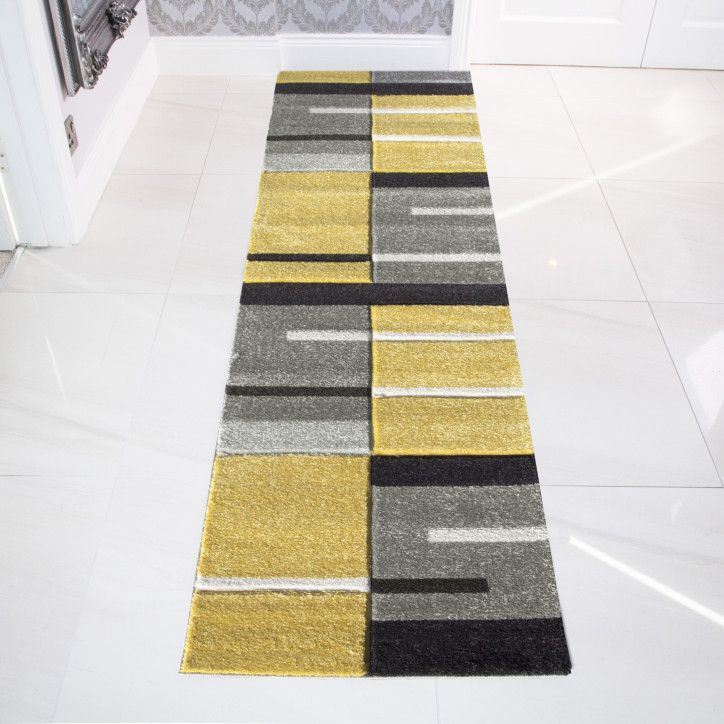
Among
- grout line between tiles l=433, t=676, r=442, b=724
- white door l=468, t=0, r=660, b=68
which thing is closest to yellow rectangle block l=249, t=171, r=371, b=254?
white door l=468, t=0, r=660, b=68

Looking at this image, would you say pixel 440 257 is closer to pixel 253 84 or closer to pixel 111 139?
pixel 111 139

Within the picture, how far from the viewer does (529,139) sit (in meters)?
2.88

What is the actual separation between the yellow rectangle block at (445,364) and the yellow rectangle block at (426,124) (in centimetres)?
119

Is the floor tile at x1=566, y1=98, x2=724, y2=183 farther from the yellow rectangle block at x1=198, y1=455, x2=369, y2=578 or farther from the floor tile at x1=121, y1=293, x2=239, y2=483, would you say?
the yellow rectangle block at x1=198, y1=455, x2=369, y2=578

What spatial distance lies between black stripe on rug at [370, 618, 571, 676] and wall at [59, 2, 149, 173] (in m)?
1.67

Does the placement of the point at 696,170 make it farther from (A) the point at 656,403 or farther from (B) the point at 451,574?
(B) the point at 451,574

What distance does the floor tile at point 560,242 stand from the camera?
2.19 m

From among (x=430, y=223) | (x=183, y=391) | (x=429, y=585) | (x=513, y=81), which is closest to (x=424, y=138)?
(x=430, y=223)

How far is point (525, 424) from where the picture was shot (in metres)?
1.78

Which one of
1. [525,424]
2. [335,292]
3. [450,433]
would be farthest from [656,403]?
[335,292]

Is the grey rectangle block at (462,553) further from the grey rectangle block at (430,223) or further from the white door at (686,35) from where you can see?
the white door at (686,35)

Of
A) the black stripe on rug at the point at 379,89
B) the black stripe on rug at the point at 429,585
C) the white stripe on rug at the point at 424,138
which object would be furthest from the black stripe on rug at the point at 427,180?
the black stripe on rug at the point at 429,585

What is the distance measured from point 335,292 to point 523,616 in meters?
1.02

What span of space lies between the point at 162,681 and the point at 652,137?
7.98 ft
